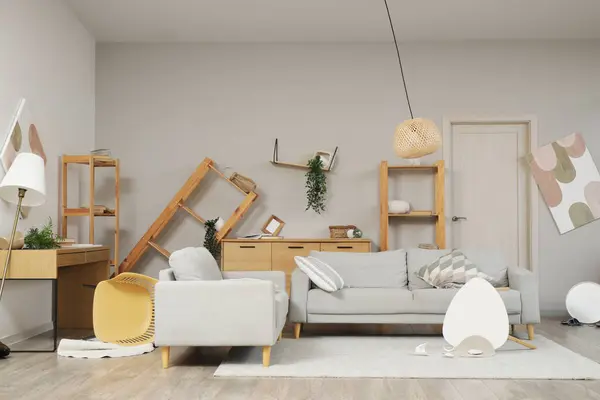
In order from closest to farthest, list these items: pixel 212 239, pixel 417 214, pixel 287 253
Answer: pixel 287 253 < pixel 417 214 < pixel 212 239

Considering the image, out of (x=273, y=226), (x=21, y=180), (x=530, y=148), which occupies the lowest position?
(x=273, y=226)

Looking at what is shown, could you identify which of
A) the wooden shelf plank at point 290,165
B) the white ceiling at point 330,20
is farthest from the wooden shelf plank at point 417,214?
the white ceiling at point 330,20

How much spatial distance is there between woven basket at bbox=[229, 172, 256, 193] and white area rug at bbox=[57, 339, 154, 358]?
2.62 meters

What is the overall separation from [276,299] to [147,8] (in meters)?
3.39

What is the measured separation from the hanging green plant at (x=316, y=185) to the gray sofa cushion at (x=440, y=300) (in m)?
2.09

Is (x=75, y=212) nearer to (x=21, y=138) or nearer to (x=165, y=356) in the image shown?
(x=21, y=138)

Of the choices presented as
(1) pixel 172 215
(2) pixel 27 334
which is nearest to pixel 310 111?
(1) pixel 172 215

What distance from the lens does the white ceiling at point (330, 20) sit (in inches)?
253

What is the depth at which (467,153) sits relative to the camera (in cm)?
759

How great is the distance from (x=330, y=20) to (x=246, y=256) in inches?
99.0

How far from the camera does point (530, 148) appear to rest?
24.5ft

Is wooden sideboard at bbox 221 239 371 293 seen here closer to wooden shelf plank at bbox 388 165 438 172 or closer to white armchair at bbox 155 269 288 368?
wooden shelf plank at bbox 388 165 438 172

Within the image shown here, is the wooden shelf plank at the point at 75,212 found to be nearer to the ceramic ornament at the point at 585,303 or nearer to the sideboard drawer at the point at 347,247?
the sideboard drawer at the point at 347,247

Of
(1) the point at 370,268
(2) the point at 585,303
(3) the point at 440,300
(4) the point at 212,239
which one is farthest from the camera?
(4) the point at 212,239
